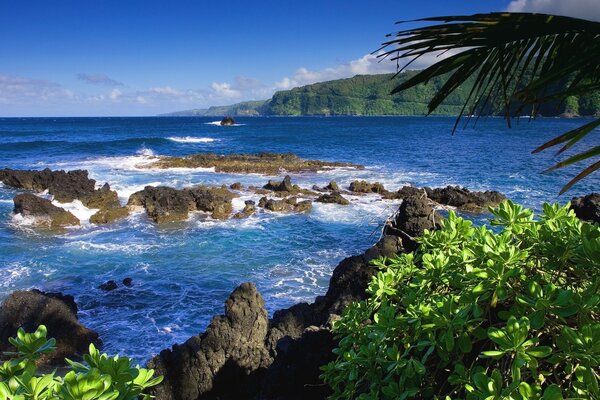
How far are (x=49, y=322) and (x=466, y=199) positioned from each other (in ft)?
58.4

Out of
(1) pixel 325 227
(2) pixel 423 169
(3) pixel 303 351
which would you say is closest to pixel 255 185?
(1) pixel 325 227

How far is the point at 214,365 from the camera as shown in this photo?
657 centimetres

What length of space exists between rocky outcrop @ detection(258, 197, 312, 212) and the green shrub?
17.5 metres

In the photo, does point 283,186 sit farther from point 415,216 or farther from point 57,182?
point 415,216

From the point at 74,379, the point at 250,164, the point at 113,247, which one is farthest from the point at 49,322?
the point at 250,164

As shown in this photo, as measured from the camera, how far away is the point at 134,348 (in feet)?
28.6

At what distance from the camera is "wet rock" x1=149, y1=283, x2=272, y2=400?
6.31 metres

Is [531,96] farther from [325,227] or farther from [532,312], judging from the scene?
[325,227]

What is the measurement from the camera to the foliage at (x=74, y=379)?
1.62 m

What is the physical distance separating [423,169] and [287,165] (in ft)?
35.1

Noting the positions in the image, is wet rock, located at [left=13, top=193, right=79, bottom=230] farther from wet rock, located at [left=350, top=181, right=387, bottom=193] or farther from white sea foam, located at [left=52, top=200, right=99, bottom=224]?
wet rock, located at [left=350, top=181, right=387, bottom=193]

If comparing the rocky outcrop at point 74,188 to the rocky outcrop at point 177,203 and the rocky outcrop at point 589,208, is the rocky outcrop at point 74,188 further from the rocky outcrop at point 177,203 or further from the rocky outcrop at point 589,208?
the rocky outcrop at point 589,208

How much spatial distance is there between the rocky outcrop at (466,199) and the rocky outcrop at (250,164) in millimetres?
13037

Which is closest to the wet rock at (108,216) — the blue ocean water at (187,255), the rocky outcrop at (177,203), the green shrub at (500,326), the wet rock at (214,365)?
the blue ocean water at (187,255)
